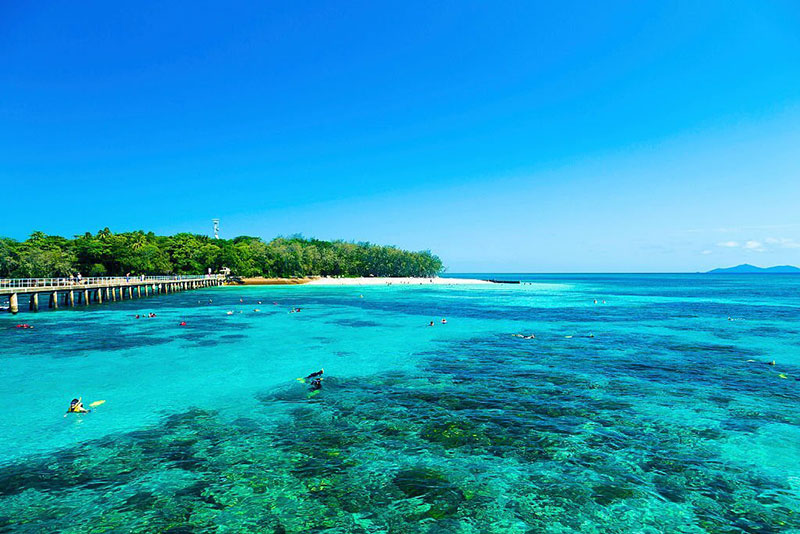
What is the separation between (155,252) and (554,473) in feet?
412

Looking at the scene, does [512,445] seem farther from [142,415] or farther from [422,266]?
[422,266]

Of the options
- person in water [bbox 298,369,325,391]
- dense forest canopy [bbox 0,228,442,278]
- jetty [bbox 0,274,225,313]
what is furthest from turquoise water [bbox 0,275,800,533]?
dense forest canopy [bbox 0,228,442,278]

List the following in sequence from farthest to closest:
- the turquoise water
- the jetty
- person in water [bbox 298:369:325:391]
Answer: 1. the jetty
2. person in water [bbox 298:369:325:391]
3. the turquoise water

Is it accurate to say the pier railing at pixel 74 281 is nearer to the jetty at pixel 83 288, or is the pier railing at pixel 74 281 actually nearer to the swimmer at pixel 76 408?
the jetty at pixel 83 288

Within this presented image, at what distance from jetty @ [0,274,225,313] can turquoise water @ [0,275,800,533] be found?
31.0 m

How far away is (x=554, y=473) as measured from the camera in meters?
11.4

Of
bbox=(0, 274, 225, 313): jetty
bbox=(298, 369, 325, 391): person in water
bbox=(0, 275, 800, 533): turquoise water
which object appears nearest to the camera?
bbox=(0, 275, 800, 533): turquoise water

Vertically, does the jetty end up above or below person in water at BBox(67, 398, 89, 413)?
above

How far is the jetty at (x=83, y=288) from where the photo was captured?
171ft

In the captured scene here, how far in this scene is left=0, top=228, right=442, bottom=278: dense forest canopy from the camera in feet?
307

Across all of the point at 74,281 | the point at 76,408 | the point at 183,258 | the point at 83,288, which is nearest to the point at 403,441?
the point at 76,408

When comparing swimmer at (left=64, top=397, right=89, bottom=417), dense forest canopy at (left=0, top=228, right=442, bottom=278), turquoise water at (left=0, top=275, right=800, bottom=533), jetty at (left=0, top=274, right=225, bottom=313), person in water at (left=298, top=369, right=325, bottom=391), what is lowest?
turquoise water at (left=0, top=275, right=800, bottom=533)

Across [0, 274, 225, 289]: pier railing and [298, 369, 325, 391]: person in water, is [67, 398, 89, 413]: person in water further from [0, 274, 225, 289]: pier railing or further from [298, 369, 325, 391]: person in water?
[0, 274, 225, 289]: pier railing

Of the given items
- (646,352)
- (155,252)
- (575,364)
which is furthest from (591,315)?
(155,252)
